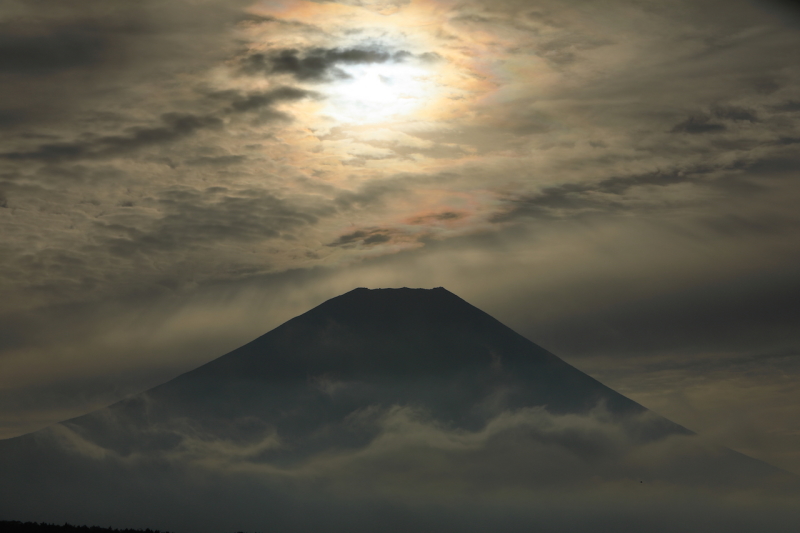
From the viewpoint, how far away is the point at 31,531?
56688mm

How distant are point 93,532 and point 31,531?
5.37m

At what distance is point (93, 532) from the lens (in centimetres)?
6028
